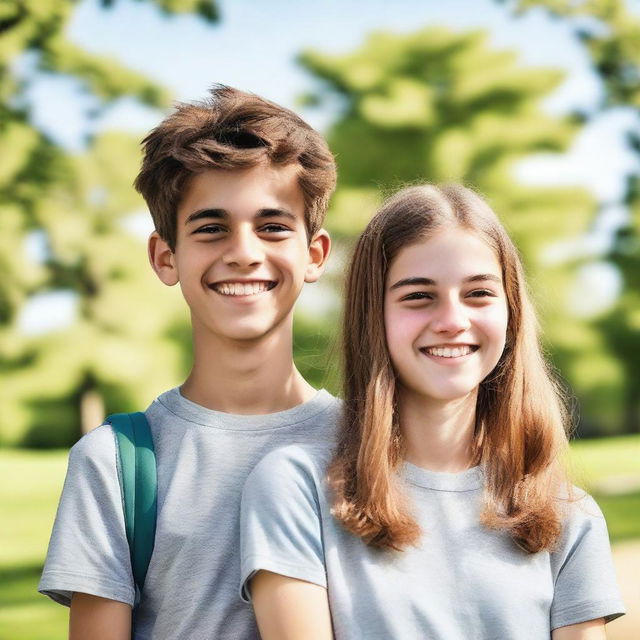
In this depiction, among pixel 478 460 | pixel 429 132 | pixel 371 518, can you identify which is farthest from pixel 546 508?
pixel 429 132

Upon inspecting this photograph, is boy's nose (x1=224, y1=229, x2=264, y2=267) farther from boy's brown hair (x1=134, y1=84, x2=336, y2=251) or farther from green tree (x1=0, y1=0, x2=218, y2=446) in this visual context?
green tree (x1=0, y1=0, x2=218, y2=446)

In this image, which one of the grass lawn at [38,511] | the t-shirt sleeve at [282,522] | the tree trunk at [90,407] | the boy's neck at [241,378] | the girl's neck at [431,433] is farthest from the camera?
the tree trunk at [90,407]

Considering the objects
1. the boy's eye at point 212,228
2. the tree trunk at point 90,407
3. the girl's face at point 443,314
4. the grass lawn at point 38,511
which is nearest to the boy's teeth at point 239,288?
the boy's eye at point 212,228

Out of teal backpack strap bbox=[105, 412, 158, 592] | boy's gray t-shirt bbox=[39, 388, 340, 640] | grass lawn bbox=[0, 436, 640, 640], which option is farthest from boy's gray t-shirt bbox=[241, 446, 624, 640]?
grass lawn bbox=[0, 436, 640, 640]

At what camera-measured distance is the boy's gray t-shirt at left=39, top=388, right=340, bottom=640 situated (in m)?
1.99

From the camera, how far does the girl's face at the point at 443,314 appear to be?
2.02m

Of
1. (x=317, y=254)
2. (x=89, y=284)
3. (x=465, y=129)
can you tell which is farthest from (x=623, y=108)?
(x=317, y=254)

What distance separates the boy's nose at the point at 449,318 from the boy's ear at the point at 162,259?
0.59 m

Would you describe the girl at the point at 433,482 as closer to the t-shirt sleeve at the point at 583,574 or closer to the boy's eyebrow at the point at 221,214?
the t-shirt sleeve at the point at 583,574

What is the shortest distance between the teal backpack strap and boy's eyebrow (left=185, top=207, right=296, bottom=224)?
430mm

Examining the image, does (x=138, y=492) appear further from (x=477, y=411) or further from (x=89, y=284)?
(x=89, y=284)

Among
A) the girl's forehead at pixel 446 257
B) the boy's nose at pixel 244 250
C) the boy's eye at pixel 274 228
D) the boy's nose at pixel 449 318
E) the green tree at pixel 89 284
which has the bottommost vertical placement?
the boy's nose at pixel 449 318

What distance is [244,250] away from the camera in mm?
2115

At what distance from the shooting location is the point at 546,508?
2.05 metres
